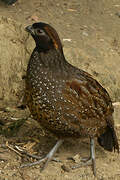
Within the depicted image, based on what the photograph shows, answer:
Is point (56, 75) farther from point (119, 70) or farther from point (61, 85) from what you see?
point (119, 70)

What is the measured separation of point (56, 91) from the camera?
5445 mm

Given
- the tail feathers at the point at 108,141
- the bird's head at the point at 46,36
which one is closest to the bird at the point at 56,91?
the bird's head at the point at 46,36

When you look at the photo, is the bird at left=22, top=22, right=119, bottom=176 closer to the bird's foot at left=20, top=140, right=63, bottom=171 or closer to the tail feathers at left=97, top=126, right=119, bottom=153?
the bird's foot at left=20, top=140, right=63, bottom=171

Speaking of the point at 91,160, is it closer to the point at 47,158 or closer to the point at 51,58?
the point at 47,158

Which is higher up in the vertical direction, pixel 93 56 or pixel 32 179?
pixel 93 56

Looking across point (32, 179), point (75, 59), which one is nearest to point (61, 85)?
point (32, 179)

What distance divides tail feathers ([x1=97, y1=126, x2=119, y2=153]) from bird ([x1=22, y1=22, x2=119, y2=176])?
483mm

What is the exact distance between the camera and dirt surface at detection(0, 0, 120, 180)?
18.8 feet

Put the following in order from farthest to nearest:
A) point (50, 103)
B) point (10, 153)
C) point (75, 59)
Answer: point (75, 59), point (10, 153), point (50, 103)

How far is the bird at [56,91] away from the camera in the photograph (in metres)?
5.43

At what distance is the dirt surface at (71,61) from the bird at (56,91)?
255mm

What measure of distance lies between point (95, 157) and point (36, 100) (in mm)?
1300

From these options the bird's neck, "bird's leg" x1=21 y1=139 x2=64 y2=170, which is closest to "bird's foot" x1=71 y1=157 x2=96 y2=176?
"bird's leg" x1=21 y1=139 x2=64 y2=170

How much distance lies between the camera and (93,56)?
7918 millimetres
